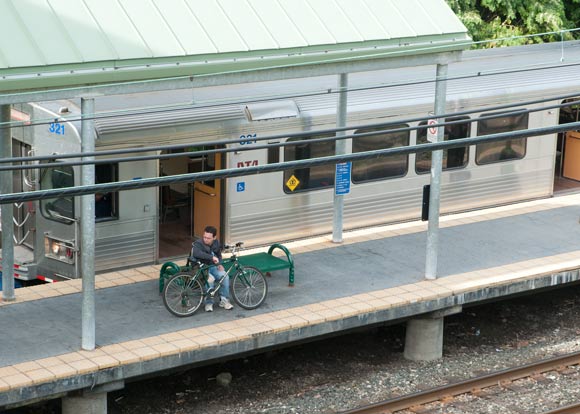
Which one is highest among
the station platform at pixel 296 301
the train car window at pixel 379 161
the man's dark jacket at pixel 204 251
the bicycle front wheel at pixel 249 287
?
the train car window at pixel 379 161

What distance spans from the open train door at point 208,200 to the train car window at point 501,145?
16.6ft

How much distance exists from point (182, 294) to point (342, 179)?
4.01 m

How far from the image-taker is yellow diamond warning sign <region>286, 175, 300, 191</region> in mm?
18403

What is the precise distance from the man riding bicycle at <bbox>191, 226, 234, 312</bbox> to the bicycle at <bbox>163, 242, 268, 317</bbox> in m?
0.06

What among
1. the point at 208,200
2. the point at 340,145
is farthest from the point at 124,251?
the point at 340,145

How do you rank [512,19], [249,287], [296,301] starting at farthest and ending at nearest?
[512,19], [296,301], [249,287]

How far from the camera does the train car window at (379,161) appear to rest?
19.1 m

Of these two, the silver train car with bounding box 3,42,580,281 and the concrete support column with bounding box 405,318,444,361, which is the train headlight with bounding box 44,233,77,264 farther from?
the concrete support column with bounding box 405,318,444,361

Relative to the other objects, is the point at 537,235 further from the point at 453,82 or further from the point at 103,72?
the point at 103,72

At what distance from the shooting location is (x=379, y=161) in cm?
1944

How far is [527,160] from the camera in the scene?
21.5 m

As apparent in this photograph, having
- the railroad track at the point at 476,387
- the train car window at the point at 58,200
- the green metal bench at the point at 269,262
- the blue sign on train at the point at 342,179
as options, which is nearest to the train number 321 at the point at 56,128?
the train car window at the point at 58,200

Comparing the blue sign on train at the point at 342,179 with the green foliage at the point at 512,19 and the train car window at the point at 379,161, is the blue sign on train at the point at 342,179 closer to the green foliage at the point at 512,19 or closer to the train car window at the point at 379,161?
the train car window at the point at 379,161

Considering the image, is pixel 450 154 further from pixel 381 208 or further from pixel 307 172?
pixel 307 172
